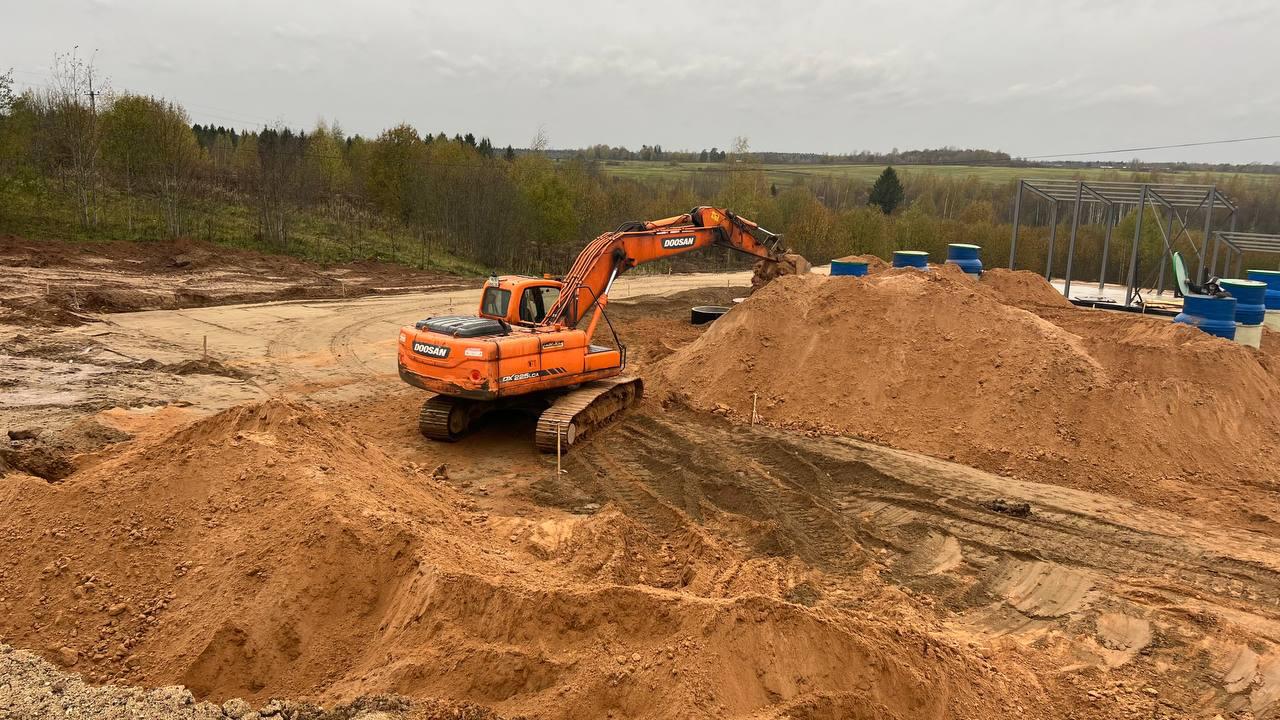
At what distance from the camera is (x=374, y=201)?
45000 millimetres

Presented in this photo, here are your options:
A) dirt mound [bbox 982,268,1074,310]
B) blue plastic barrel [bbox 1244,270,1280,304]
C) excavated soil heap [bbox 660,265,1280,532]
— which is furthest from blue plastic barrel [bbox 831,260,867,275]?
blue plastic barrel [bbox 1244,270,1280,304]

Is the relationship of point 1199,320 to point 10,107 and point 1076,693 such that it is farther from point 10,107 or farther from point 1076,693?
point 10,107

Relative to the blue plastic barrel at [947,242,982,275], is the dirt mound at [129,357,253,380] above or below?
below

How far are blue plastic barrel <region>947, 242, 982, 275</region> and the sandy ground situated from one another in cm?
1231

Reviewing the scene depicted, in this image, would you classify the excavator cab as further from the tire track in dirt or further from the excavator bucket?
the excavator bucket

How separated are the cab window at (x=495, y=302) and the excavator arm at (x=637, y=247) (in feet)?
2.24

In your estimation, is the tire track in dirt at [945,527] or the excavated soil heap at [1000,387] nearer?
the tire track in dirt at [945,527]

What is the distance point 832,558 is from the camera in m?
8.27

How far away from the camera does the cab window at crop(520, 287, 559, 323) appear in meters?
11.9

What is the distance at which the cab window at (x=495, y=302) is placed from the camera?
38.8 ft

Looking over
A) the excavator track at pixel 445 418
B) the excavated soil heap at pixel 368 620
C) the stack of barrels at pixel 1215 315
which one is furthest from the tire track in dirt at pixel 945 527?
the stack of barrels at pixel 1215 315

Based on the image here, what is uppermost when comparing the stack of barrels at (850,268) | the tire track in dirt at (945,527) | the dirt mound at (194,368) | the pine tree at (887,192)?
the pine tree at (887,192)

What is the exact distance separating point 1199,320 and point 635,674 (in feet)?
48.0

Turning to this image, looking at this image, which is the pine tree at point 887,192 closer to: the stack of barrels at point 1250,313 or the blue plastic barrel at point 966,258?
the blue plastic barrel at point 966,258
